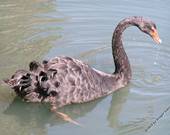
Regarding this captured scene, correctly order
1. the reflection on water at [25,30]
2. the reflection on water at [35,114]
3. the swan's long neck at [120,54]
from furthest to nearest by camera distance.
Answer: the reflection on water at [25,30] < the swan's long neck at [120,54] < the reflection on water at [35,114]

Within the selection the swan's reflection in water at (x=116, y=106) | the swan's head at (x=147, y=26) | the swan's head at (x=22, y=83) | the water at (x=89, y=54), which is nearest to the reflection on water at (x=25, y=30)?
the water at (x=89, y=54)

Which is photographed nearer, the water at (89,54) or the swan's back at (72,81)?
the water at (89,54)

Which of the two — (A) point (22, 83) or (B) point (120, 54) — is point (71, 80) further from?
(B) point (120, 54)

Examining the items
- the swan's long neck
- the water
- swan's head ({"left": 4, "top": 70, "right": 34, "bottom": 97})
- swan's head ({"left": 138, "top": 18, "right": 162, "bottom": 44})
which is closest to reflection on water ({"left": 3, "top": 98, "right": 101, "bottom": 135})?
the water

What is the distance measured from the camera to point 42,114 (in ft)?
16.7

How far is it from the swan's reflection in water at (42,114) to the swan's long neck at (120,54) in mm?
409

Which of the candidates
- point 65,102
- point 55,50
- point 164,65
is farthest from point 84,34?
point 65,102

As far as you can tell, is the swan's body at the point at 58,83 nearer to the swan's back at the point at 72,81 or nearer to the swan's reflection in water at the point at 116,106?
the swan's back at the point at 72,81

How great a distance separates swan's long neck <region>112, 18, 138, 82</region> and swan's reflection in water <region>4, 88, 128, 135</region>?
0.41 m

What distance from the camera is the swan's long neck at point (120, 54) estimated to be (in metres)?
5.64

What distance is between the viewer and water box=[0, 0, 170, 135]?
4910mm

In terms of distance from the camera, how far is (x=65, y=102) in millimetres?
5105

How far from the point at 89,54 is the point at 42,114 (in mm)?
1445

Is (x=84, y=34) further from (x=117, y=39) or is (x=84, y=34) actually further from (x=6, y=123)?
(x=6, y=123)
